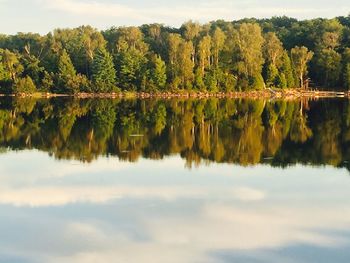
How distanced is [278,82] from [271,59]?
4.46m

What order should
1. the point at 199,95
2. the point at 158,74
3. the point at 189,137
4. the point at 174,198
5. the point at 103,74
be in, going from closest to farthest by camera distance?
the point at 174,198, the point at 189,137, the point at 158,74, the point at 103,74, the point at 199,95

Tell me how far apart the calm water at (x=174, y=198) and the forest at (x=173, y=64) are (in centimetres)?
5727

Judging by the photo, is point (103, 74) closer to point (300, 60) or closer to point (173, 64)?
point (173, 64)

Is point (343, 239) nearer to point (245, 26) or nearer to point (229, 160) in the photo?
point (229, 160)

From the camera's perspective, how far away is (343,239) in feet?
43.5

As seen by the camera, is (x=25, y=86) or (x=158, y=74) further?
(x=25, y=86)

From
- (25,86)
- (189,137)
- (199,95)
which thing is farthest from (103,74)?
(189,137)

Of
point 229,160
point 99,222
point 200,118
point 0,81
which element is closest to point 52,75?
point 0,81

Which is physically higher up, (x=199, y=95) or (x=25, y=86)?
(x=25, y=86)

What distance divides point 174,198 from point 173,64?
2912 inches

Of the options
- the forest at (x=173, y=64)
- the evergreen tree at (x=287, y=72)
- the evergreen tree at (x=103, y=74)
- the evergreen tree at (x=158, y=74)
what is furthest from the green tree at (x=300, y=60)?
→ the evergreen tree at (x=103, y=74)

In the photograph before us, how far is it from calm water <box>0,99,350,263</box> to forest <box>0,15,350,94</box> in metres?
57.3

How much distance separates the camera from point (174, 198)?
56.5 feet

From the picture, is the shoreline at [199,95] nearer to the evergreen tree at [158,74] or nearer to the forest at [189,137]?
the evergreen tree at [158,74]
